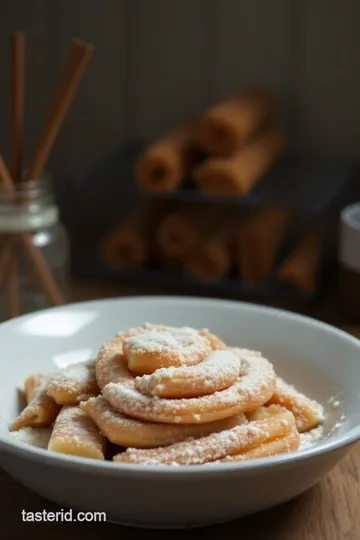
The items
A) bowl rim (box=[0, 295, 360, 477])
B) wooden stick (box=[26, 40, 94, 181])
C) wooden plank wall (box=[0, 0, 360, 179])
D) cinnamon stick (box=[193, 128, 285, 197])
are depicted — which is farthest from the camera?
wooden plank wall (box=[0, 0, 360, 179])

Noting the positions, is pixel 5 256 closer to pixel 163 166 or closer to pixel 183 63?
pixel 163 166

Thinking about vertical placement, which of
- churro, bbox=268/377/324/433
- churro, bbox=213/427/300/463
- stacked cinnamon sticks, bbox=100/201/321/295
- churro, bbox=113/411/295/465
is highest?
churro, bbox=113/411/295/465

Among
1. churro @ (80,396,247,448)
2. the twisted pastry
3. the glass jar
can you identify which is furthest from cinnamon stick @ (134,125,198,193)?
churro @ (80,396,247,448)

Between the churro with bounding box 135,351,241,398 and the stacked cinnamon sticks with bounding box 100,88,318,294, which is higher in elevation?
the churro with bounding box 135,351,241,398


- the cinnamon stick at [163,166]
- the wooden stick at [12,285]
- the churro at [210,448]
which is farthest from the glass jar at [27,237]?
the churro at [210,448]

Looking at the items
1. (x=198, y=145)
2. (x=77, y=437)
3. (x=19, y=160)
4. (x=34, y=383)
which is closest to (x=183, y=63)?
(x=198, y=145)

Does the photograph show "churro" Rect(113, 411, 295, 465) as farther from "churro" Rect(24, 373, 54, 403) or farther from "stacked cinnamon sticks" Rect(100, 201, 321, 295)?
"stacked cinnamon sticks" Rect(100, 201, 321, 295)

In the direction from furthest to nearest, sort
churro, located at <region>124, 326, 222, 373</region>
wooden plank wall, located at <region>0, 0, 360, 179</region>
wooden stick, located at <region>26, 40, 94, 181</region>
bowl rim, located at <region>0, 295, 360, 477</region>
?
wooden plank wall, located at <region>0, 0, 360, 179</region>
wooden stick, located at <region>26, 40, 94, 181</region>
churro, located at <region>124, 326, 222, 373</region>
bowl rim, located at <region>0, 295, 360, 477</region>
